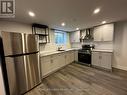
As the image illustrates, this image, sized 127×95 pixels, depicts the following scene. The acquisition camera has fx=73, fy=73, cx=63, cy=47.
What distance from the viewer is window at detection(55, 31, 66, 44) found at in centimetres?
474

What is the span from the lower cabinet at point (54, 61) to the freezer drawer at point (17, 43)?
821 mm

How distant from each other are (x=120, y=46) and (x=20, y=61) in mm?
4304

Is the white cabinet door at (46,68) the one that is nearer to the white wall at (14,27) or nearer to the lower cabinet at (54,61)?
the lower cabinet at (54,61)

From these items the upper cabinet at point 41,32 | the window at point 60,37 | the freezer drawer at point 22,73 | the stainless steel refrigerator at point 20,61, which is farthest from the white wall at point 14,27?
the window at point 60,37

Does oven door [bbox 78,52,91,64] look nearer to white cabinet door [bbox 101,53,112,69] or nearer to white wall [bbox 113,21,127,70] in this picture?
white cabinet door [bbox 101,53,112,69]

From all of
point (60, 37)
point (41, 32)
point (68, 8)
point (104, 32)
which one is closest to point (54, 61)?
point (41, 32)

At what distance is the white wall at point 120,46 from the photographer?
136 inches

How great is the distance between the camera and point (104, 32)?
12.3ft

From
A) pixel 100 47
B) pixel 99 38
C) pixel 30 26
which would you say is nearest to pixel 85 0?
pixel 30 26

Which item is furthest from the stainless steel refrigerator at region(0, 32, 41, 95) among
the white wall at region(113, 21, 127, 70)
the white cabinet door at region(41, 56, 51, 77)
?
the white wall at region(113, 21, 127, 70)

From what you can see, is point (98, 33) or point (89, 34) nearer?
point (98, 33)

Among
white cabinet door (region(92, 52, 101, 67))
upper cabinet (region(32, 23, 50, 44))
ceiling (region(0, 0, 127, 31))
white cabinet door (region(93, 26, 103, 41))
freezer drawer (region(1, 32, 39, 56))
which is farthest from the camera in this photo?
white cabinet door (region(93, 26, 103, 41))

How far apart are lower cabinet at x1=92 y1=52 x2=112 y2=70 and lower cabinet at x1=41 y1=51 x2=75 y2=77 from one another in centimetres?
148

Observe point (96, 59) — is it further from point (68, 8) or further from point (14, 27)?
point (14, 27)
